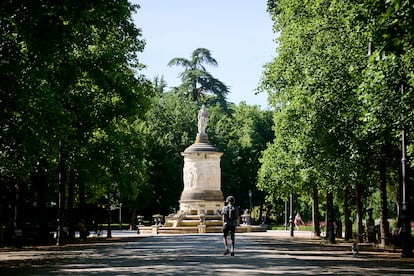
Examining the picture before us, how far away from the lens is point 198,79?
86188 millimetres

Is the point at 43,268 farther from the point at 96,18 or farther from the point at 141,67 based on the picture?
the point at 141,67

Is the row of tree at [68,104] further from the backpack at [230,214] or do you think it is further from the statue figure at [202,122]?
the statue figure at [202,122]

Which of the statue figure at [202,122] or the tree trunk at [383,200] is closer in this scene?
the tree trunk at [383,200]

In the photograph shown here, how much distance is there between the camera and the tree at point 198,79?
84938mm

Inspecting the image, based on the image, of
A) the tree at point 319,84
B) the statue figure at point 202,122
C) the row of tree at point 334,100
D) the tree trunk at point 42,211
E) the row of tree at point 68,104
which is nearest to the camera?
the row of tree at point 334,100

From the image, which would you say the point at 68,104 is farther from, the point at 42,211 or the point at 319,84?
the point at 319,84

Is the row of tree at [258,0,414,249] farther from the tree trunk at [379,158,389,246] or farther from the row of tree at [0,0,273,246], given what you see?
the row of tree at [0,0,273,246]

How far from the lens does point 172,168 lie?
243ft

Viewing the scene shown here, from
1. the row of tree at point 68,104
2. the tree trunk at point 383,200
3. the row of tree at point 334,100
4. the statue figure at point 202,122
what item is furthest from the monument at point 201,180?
the tree trunk at point 383,200

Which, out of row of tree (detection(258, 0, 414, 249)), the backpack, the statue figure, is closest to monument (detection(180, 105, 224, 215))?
the statue figure

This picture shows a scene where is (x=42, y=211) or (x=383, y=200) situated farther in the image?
(x=42, y=211)

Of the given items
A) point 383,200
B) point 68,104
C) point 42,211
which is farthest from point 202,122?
point 383,200

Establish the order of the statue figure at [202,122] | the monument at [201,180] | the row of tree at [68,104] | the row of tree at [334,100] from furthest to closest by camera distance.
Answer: the statue figure at [202,122] < the monument at [201,180] < the row of tree at [68,104] < the row of tree at [334,100]

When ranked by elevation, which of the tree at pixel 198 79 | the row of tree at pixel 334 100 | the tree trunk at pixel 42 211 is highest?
the tree at pixel 198 79
